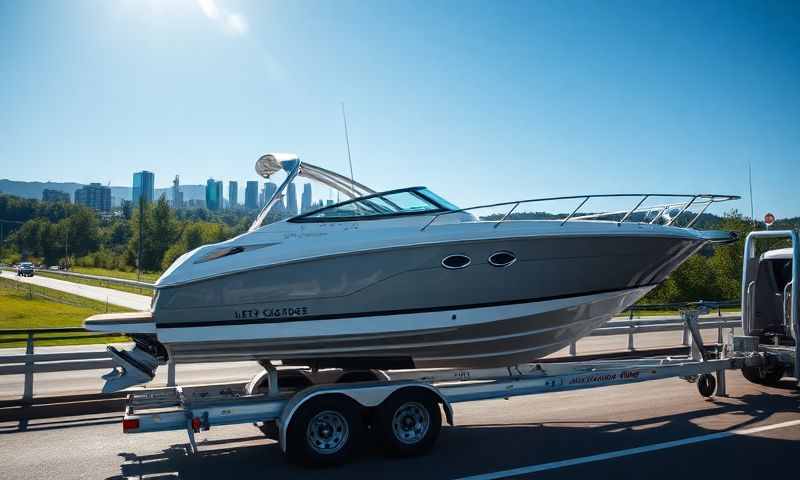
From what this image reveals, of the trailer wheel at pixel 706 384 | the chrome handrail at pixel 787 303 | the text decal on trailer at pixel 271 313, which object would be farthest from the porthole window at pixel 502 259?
the chrome handrail at pixel 787 303

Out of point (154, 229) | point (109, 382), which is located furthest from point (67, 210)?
point (109, 382)

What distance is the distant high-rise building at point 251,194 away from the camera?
9510 mm

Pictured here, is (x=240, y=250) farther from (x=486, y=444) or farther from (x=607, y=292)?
(x=607, y=292)

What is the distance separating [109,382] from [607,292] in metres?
5.70

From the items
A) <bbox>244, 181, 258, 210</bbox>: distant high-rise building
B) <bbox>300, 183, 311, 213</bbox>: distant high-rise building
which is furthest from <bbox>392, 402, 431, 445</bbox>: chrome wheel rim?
<bbox>244, 181, 258, 210</bbox>: distant high-rise building

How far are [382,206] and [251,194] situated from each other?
3984 mm

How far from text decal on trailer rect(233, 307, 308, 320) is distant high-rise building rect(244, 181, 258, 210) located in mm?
2625

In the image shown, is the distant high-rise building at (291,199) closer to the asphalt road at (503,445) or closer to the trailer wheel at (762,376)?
the asphalt road at (503,445)

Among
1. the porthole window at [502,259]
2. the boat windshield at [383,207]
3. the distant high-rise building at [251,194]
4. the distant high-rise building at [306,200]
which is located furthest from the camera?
the distant high-rise building at [251,194]

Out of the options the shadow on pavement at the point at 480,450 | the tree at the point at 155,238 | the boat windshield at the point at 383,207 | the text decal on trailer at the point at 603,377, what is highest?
the tree at the point at 155,238

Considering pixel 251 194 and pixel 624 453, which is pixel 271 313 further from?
pixel 251 194

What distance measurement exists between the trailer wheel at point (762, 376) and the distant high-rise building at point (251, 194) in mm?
8053

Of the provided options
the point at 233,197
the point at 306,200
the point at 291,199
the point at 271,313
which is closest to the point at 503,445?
the point at 271,313

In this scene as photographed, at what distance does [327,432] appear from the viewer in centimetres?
653
